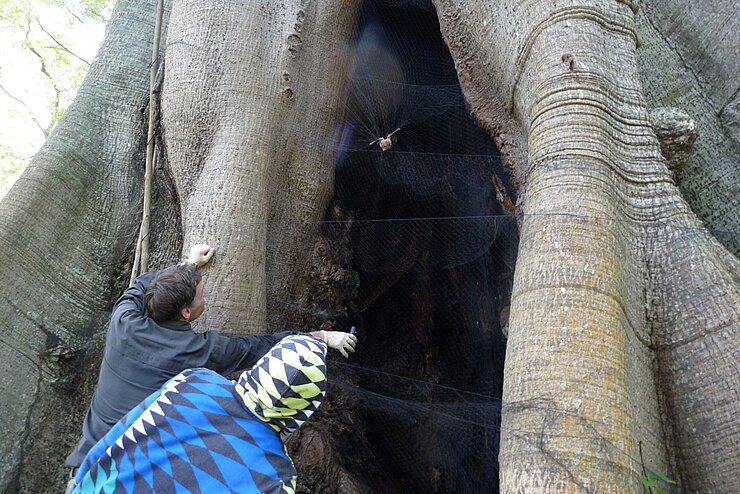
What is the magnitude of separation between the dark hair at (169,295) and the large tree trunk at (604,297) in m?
0.87

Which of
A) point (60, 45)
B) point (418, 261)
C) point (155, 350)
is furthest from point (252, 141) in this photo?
point (60, 45)

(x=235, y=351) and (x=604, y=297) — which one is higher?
(x=604, y=297)

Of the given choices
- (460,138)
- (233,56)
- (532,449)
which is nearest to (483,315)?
(460,138)

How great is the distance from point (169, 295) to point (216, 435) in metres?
0.51

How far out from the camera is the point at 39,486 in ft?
7.70

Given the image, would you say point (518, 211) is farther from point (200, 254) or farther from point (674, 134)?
point (200, 254)

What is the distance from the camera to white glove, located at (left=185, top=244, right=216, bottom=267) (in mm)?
2064

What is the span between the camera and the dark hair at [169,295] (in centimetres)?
163

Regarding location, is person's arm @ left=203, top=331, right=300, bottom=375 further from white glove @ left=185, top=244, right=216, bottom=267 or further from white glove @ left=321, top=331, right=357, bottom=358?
white glove @ left=185, top=244, right=216, bottom=267

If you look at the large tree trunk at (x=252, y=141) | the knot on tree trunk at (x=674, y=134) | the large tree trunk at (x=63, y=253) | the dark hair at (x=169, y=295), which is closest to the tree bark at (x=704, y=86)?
the knot on tree trunk at (x=674, y=134)

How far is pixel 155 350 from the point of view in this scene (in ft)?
5.19

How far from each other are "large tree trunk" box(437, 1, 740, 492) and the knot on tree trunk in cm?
11

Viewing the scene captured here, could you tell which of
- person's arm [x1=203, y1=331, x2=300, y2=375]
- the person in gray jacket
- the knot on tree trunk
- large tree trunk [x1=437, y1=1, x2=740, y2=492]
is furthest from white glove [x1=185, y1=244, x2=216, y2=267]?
the knot on tree trunk

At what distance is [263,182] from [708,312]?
1.52 meters
